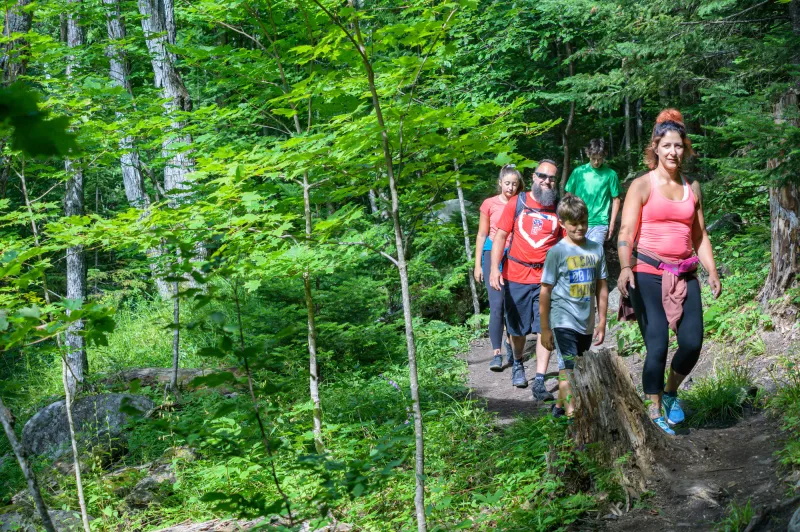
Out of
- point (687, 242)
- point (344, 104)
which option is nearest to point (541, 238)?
point (687, 242)

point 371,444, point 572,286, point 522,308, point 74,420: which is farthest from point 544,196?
point 74,420

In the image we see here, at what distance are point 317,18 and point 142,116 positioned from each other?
1.93 m

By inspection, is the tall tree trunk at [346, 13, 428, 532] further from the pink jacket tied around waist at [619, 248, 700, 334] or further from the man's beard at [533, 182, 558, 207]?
the man's beard at [533, 182, 558, 207]

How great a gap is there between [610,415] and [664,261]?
116cm

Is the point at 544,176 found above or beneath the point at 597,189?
above

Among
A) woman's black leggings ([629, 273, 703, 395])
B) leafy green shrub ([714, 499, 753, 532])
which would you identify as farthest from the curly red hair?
leafy green shrub ([714, 499, 753, 532])

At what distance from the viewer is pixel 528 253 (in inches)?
238

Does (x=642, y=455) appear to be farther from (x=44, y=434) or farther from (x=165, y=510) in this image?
(x=44, y=434)

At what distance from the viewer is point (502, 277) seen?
6367 millimetres

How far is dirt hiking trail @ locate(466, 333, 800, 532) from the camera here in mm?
3398

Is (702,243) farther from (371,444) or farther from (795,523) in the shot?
(371,444)

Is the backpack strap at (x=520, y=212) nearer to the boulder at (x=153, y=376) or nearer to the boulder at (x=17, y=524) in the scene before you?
the boulder at (x=153, y=376)

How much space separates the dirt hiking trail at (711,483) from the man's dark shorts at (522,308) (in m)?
1.87

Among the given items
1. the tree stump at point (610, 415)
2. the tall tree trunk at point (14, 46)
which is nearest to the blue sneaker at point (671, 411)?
the tree stump at point (610, 415)
